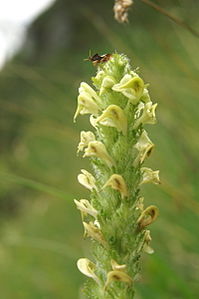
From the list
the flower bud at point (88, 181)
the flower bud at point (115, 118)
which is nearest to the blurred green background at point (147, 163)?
the flower bud at point (88, 181)

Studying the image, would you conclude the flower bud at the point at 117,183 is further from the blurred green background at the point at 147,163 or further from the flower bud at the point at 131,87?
the blurred green background at the point at 147,163

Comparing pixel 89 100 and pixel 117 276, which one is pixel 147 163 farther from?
pixel 117 276

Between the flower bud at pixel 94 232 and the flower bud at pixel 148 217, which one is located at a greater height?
the flower bud at pixel 94 232

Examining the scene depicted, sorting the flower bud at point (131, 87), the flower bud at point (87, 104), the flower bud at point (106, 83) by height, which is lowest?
the flower bud at point (131, 87)

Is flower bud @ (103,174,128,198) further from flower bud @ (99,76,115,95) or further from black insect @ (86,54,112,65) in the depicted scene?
black insect @ (86,54,112,65)

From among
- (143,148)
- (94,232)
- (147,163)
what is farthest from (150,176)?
(147,163)

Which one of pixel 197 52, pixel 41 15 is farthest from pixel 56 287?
pixel 41 15
